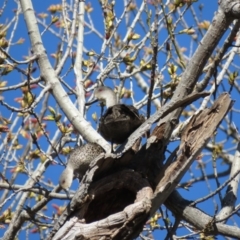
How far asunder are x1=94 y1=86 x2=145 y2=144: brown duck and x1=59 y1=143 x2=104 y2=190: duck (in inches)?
4.1

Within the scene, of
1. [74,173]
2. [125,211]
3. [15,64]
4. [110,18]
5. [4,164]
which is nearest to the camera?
[125,211]

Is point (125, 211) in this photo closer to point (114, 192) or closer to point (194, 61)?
point (114, 192)

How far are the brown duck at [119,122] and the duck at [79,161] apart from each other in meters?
0.10

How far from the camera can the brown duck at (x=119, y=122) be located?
3.20 metres

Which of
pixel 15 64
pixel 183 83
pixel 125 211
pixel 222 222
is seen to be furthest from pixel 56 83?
pixel 222 222

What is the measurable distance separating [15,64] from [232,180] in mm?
1649

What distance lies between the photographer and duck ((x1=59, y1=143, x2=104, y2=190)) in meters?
3.41

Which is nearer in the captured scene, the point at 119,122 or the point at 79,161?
the point at 119,122

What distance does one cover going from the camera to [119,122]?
3.20m

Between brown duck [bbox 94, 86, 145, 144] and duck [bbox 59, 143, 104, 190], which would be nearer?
brown duck [bbox 94, 86, 145, 144]

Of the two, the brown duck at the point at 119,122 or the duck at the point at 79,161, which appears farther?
the duck at the point at 79,161

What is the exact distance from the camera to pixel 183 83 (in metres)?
3.41

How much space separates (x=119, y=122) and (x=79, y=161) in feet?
1.34

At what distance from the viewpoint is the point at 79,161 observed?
3.46 meters
